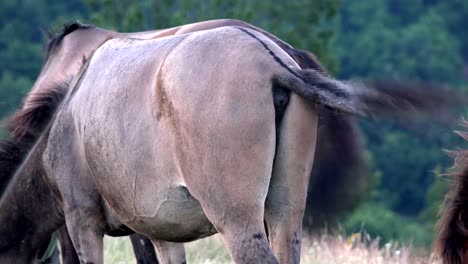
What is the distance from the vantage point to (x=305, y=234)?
32.9ft

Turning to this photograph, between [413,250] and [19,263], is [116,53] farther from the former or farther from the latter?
[413,250]

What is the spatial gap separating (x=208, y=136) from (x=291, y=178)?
1.53 feet

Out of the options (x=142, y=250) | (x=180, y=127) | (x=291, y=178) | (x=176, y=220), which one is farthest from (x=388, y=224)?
(x=180, y=127)

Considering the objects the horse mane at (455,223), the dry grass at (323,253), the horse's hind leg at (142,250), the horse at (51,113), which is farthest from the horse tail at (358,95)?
the horse's hind leg at (142,250)

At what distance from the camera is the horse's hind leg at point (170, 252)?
6395 mm

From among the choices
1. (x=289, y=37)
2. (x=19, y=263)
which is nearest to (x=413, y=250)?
(x=19, y=263)

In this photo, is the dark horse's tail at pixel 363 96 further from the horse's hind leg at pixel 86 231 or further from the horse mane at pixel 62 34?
the horse mane at pixel 62 34

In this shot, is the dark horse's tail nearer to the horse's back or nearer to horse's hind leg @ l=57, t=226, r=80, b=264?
the horse's back

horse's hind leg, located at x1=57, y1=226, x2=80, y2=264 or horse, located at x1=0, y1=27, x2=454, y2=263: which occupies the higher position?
horse, located at x1=0, y1=27, x2=454, y2=263

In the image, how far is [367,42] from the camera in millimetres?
59844

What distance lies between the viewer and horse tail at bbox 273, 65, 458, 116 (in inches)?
195

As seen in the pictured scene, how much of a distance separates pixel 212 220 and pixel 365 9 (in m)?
59.6

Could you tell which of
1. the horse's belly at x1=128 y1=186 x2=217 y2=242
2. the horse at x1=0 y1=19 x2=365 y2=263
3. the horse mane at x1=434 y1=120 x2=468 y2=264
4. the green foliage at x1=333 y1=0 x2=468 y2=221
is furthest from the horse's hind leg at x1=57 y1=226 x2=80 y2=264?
the green foliage at x1=333 y1=0 x2=468 y2=221

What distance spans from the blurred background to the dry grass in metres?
9.38
